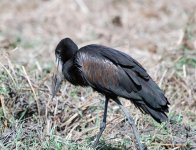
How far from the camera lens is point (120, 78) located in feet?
22.7

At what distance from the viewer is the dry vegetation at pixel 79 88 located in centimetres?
758

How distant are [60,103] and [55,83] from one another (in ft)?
2.39

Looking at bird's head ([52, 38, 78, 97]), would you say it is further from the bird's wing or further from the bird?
the bird's wing

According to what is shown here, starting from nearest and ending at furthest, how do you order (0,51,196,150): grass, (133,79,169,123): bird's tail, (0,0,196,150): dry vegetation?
(133,79,169,123): bird's tail
(0,51,196,150): grass
(0,0,196,150): dry vegetation

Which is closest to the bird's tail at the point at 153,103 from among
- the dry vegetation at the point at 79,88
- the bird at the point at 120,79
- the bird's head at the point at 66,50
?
the bird at the point at 120,79

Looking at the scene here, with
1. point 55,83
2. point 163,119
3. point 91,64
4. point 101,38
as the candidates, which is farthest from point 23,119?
point 101,38

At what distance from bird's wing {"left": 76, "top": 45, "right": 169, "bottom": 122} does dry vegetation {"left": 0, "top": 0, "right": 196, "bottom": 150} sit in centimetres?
78

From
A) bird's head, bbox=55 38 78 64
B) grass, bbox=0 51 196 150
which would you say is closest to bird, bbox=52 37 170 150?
bird's head, bbox=55 38 78 64

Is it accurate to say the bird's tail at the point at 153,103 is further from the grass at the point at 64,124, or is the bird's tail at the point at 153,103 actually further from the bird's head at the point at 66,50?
the bird's head at the point at 66,50

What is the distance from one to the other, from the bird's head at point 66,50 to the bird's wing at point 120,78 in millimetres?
317

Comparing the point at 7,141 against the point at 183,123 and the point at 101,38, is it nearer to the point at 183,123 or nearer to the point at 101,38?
the point at 183,123

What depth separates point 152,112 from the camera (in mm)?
6797

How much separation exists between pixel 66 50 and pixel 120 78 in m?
0.83

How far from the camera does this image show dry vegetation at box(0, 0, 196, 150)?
7582 millimetres
